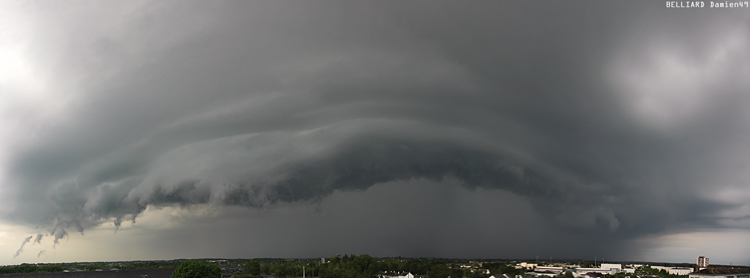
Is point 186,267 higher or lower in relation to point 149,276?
higher

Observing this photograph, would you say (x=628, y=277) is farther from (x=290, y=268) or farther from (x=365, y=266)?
(x=290, y=268)

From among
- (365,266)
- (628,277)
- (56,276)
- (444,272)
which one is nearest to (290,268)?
(365,266)

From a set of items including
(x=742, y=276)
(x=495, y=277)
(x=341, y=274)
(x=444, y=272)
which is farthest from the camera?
(x=742, y=276)

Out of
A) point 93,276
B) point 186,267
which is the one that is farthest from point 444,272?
point 93,276

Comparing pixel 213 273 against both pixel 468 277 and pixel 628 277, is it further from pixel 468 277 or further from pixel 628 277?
pixel 628 277

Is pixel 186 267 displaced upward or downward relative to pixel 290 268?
upward

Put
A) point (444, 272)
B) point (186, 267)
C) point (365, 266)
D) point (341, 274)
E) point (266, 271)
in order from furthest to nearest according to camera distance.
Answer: point (266, 271)
point (365, 266)
point (444, 272)
point (341, 274)
point (186, 267)

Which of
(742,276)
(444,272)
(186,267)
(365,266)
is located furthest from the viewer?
(742,276)

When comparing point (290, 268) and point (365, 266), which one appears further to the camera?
point (290, 268)

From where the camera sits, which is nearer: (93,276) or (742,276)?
(93,276)
